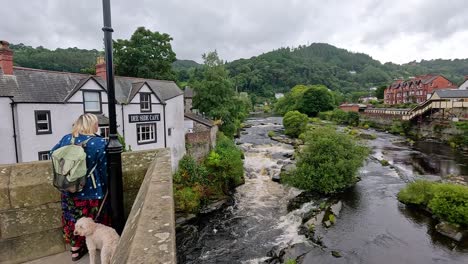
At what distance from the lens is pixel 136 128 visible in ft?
72.3

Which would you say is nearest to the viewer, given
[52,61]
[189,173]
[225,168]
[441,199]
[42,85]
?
[42,85]

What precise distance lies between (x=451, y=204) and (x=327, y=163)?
8679 mm

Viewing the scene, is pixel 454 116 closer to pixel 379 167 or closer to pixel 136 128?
pixel 379 167

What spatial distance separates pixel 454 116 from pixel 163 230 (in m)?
57.7

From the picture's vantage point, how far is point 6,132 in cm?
1612

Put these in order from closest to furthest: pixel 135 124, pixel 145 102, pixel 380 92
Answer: pixel 135 124, pixel 145 102, pixel 380 92

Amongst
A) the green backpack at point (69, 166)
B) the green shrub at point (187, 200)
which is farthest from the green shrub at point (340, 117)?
the green backpack at point (69, 166)

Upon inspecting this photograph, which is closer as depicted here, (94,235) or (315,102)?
(94,235)

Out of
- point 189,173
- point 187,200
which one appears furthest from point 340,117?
point 187,200

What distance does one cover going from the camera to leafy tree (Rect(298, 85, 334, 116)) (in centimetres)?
8812

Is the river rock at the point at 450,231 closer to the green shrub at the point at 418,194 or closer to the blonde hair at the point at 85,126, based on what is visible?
the green shrub at the point at 418,194

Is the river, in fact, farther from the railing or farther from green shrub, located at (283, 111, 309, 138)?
green shrub, located at (283, 111, 309, 138)

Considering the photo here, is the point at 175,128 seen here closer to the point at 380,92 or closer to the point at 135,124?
the point at 135,124

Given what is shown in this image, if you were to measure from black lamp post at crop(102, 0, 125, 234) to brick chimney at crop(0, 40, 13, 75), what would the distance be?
17.7 meters
